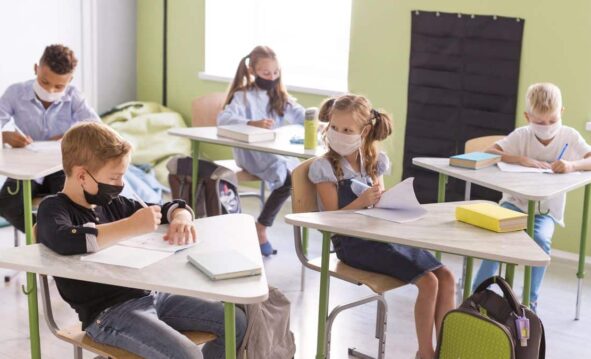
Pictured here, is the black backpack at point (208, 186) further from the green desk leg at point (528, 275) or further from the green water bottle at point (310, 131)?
the green desk leg at point (528, 275)

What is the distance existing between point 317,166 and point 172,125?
118 inches

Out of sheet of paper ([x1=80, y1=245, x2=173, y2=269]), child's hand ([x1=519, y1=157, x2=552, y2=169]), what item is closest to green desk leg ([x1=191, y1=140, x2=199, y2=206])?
child's hand ([x1=519, y1=157, x2=552, y2=169])

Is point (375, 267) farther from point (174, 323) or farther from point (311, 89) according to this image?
point (311, 89)

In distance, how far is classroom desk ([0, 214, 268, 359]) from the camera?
2.08 metres

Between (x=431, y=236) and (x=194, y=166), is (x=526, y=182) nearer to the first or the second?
(x=431, y=236)

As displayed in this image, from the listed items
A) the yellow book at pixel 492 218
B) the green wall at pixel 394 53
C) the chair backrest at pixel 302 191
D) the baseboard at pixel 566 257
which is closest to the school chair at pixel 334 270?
the chair backrest at pixel 302 191

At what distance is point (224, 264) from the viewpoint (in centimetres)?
220

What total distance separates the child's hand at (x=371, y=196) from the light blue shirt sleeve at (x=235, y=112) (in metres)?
A: 1.54

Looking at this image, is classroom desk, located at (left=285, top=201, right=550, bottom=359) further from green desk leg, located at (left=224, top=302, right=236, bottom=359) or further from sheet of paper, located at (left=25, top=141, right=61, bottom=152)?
sheet of paper, located at (left=25, top=141, right=61, bottom=152)

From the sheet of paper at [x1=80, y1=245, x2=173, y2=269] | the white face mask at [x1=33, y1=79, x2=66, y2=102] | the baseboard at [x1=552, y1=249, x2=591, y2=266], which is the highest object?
the white face mask at [x1=33, y1=79, x2=66, y2=102]

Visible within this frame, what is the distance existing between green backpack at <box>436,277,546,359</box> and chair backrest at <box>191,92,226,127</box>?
8.50 ft

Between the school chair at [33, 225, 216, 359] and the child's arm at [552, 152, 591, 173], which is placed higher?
the child's arm at [552, 152, 591, 173]

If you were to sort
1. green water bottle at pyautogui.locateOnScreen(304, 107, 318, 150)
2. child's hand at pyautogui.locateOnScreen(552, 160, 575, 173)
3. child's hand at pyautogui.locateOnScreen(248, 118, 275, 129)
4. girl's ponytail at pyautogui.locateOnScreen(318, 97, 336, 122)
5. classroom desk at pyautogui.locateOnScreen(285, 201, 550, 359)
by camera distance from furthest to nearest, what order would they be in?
child's hand at pyautogui.locateOnScreen(248, 118, 275, 129) < green water bottle at pyautogui.locateOnScreen(304, 107, 318, 150) < child's hand at pyautogui.locateOnScreen(552, 160, 575, 173) < girl's ponytail at pyautogui.locateOnScreen(318, 97, 336, 122) < classroom desk at pyautogui.locateOnScreen(285, 201, 550, 359)

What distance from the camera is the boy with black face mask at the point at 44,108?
12.5 feet
